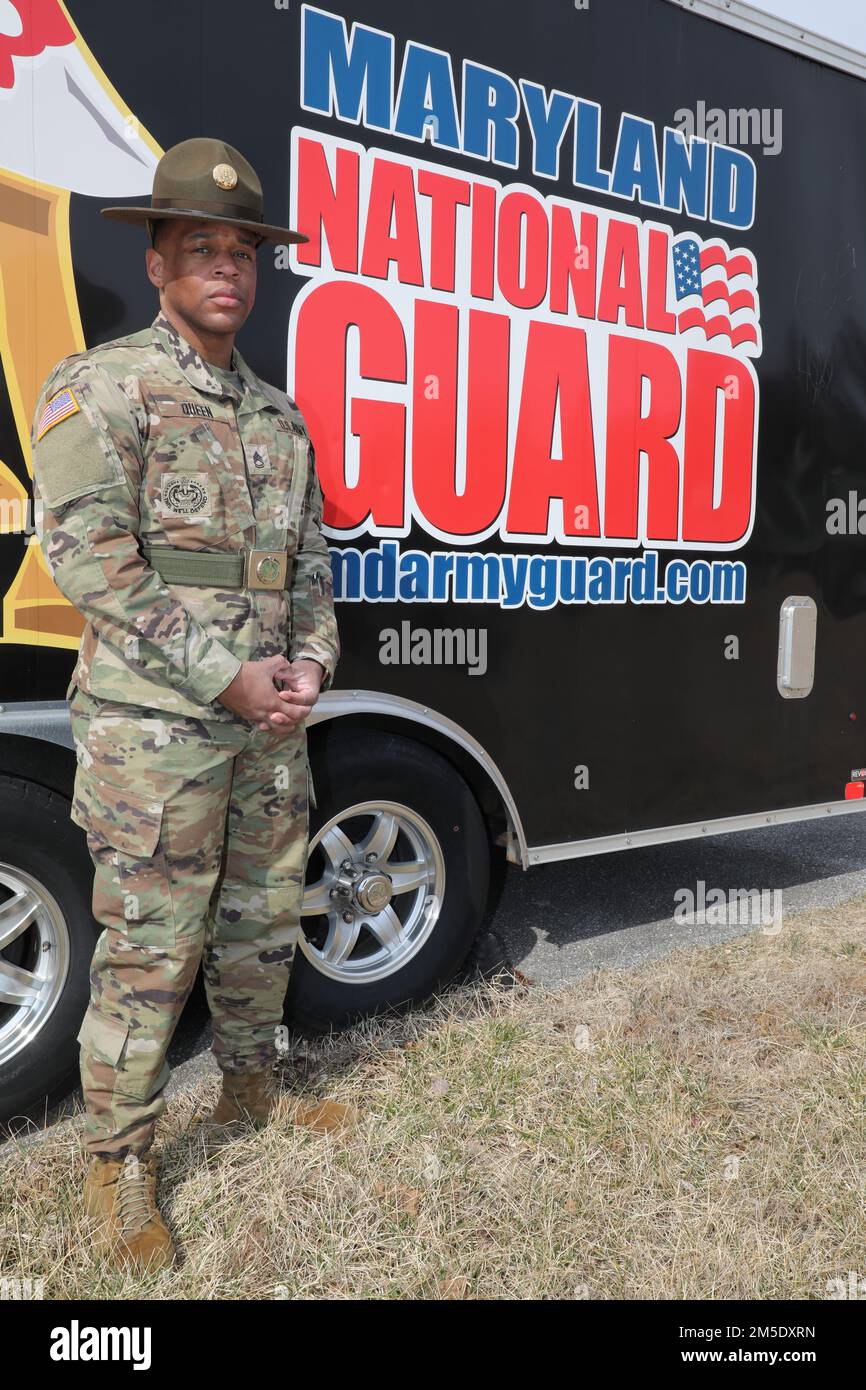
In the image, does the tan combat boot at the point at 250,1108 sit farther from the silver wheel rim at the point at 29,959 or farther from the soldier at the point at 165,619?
the silver wheel rim at the point at 29,959

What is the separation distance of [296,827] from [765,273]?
267cm

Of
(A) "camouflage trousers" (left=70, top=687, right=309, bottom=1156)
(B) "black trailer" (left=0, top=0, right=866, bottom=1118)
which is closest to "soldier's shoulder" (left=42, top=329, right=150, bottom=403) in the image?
(B) "black trailer" (left=0, top=0, right=866, bottom=1118)

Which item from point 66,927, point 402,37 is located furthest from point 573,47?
point 66,927

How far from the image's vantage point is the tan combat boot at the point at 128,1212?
7.13ft

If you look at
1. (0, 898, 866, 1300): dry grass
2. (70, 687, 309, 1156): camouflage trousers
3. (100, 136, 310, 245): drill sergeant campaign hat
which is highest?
(100, 136, 310, 245): drill sergeant campaign hat

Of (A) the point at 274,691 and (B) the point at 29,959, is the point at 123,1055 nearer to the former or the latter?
(B) the point at 29,959

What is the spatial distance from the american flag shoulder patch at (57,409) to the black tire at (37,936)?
2.99 feet

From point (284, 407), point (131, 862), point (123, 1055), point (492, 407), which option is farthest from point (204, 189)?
point (123, 1055)

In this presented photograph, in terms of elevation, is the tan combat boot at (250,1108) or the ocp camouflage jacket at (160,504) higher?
the ocp camouflage jacket at (160,504)

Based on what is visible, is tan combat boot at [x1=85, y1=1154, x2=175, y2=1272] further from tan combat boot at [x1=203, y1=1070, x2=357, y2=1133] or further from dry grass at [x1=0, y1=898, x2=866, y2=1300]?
tan combat boot at [x1=203, y1=1070, x2=357, y2=1133]

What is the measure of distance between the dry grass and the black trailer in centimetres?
36

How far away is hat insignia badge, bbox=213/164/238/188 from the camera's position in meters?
2.24

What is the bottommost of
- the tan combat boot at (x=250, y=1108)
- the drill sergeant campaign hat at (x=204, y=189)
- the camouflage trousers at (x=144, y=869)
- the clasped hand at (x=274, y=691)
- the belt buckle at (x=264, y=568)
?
the tan combat boot at (x=250, y=1108)

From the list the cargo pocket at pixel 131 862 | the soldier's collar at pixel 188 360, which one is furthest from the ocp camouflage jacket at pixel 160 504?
the cargo pocket at pixel 131 862
